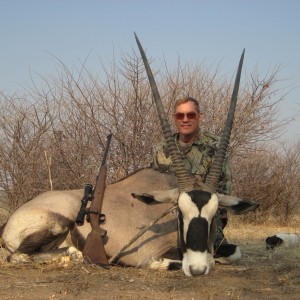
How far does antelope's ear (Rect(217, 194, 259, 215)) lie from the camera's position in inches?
183

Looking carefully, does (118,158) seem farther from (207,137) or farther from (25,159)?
(207,137)

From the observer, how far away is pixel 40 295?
3.80m

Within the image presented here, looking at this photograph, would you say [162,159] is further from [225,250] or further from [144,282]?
[144,282]

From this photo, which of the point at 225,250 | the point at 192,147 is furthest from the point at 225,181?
the point at 225,250

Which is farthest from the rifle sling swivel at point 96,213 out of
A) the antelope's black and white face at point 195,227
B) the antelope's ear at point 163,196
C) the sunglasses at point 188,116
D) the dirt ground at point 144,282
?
the sunglasses at point 188,116

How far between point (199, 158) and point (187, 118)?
0.41 meters

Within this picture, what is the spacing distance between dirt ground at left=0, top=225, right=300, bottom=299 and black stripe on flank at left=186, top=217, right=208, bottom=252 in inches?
10.0

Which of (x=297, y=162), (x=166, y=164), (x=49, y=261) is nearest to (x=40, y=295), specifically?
(x=49, y=261)

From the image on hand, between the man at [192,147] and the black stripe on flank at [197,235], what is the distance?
125cm

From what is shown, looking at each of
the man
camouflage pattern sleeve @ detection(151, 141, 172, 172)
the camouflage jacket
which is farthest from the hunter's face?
camouflage pattern sleeve @ detection(151, 141, 172, 172)

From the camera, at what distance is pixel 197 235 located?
4234mm

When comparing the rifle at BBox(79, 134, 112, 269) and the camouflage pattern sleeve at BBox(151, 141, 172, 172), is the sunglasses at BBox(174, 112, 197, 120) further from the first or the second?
the rifle at BBox(79, 134, 112, 269)

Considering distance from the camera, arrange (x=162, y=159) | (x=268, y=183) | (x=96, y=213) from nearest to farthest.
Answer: (x=96, y=213), (x=162, y=159), (x=268, y=183)

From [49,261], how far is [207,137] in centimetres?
200
